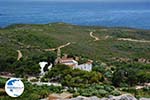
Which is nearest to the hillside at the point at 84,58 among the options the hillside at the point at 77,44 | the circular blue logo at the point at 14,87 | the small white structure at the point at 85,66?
the hillside at the point at 77,44

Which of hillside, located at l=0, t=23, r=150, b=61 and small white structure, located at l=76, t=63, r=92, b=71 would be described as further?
hillside, located at l=0, t=23, r=150, b=61

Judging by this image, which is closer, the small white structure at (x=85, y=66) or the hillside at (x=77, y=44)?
the small white structure at (x=85, y=66)

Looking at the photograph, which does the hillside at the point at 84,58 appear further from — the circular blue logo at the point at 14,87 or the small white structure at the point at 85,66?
the circular blue logo at the point at 14,87

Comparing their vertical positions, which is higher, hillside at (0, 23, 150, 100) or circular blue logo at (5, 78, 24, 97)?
circular blue logo at (5, 78, 24, 97)

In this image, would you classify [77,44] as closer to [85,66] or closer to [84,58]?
[84,58]

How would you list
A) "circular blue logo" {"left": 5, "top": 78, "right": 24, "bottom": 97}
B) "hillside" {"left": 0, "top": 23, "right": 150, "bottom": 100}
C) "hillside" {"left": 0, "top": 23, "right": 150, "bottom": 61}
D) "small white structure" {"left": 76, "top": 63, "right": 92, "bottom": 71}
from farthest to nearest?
"hillside" {"left": 0, "top": 23, "right": 150, "bottom": 61}
"small white structure" {"left": 76, "top": 63, "right": 92, "bottom": 71}
"hillside" {"left": 0, "top": 23, "right": 150, "bottom": 100}
"circular blue logo" {"left": 5, "top": 78, "right": 24, "bottom": 97}

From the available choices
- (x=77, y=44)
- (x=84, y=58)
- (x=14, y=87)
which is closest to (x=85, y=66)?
(x=84, y=58)

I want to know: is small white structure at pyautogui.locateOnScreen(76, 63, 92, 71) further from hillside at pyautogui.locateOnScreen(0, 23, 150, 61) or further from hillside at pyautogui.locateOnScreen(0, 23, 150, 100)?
hillside at pyautogui.locateOnScreen(0, 23, 150, 61)

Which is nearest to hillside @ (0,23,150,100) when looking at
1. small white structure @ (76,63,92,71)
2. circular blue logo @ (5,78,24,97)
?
small white structure @ (76,63,92,71)

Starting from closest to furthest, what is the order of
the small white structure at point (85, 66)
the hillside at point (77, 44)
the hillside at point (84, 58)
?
the hillside at point (84, 58) < the small white structure at point (85, 66) < the hillside at point (77, 44)
